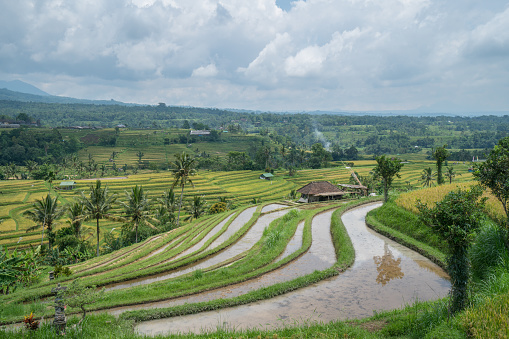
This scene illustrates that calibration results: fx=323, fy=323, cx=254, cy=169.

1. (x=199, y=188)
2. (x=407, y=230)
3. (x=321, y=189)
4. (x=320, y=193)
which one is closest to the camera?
(x=407, y=230)

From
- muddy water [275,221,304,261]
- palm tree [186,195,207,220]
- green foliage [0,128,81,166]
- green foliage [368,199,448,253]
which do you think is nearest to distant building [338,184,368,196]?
palm tree [186,195,207,220]

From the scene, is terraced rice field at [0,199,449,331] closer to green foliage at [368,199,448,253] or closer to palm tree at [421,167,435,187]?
green foliage at [368,199,448,253]

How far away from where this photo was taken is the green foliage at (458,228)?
8750mm

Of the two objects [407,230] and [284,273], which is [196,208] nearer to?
[407,230]

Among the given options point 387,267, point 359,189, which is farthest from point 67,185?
point 387,267

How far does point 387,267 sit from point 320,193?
32118 mm

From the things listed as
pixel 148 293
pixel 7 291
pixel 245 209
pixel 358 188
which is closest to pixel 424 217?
pixel 148 293

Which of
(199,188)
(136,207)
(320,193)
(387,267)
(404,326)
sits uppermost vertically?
(404,326)

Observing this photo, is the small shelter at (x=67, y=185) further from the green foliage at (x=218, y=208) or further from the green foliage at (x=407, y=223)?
the green foliage at (x=407, y=223)

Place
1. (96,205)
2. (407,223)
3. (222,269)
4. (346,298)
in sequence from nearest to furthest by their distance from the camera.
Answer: (346,298) → (222,269) → (407,223) → (96,205)

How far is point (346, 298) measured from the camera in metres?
12.8

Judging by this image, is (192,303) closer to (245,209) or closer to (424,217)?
(424,217)

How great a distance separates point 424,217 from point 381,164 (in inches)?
926

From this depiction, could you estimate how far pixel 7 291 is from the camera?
1820 cm
